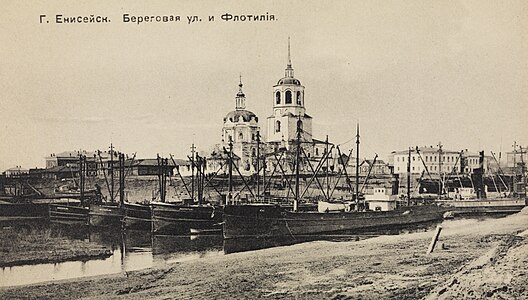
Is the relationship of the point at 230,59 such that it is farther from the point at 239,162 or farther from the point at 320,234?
the point at 239,162

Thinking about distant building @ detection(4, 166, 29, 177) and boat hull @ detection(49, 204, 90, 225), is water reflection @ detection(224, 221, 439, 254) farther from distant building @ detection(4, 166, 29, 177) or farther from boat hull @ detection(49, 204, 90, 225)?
boat hull @ detection(49, 204, 90, 225)

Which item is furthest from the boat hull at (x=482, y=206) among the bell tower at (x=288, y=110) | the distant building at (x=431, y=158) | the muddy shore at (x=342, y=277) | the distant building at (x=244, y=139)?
the distant building at (x=244, y=139)

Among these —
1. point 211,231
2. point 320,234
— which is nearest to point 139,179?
point 211,231

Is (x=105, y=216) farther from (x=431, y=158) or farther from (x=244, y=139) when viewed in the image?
(x=244, y=139)

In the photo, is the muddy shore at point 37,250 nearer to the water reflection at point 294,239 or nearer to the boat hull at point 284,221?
the water reflection at point 294,239

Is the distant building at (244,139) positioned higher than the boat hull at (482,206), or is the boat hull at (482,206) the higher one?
the distant building at (244,139)

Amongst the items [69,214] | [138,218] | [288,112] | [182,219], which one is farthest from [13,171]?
[69,214]

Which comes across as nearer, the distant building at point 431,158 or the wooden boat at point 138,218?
the distant building at point 431,158
